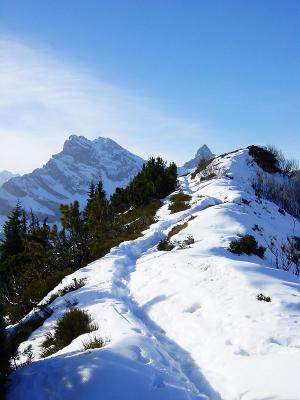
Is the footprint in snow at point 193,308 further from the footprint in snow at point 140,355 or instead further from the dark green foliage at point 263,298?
the footprint in snow at point 140,355

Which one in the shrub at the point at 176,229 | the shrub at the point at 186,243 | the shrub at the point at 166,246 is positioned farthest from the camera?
the shrub at the point at 176,229

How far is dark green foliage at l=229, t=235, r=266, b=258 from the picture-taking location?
14498mm

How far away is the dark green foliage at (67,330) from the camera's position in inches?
325

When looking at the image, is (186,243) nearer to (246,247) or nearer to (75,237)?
(246,247)

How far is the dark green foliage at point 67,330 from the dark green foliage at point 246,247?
7013 millimetres

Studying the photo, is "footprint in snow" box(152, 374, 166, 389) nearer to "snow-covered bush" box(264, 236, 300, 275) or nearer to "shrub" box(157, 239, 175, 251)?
"snow-covered bush" box(264, 236, 300, 275)

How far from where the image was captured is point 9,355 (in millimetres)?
5766

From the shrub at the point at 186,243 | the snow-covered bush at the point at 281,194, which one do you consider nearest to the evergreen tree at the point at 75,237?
the shrub at the point at 186,243

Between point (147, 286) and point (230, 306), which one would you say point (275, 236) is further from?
point (230, 306)

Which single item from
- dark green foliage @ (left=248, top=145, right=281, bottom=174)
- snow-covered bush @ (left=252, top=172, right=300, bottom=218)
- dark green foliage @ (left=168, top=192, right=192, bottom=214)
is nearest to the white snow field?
dark green foliage @ (left=168, top=192, right=192, bottom=214)

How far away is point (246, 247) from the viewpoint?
1484 cm

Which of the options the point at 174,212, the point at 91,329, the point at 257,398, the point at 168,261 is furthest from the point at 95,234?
the point at 257,398

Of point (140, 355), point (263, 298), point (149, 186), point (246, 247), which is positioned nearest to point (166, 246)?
point (246, 247)

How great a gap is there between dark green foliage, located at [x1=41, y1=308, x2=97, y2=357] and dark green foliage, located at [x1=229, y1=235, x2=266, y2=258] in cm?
701
